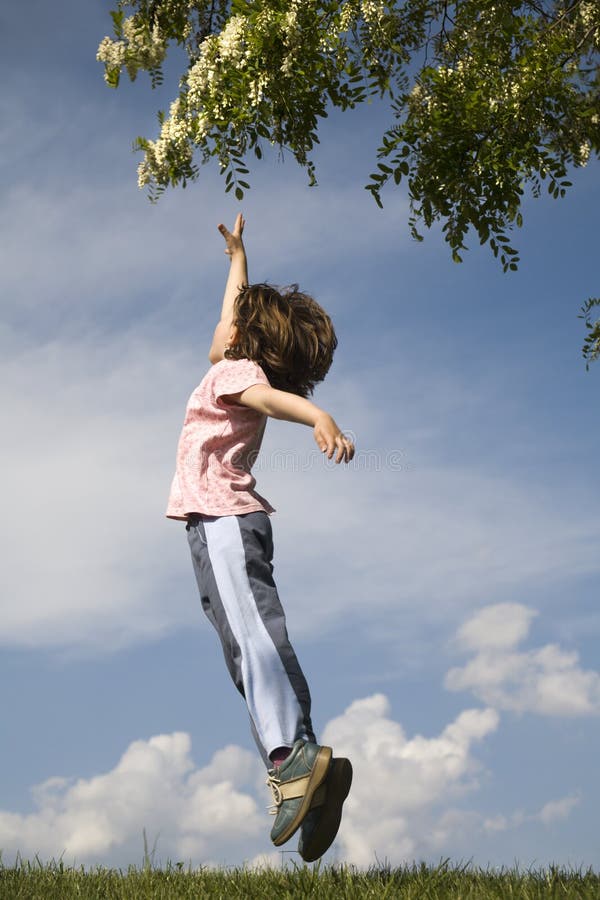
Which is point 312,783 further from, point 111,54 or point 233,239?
point 111,54

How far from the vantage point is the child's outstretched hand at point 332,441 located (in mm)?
3359

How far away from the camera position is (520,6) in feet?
22.2

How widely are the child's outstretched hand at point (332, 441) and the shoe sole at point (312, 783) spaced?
4.00 ft

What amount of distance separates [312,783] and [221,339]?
222 centimetres

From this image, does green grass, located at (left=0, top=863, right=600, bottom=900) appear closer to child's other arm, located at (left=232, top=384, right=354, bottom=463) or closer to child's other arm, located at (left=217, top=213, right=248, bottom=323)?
child's other arm, located at (left=232, top=384, right=354, bottom=463)

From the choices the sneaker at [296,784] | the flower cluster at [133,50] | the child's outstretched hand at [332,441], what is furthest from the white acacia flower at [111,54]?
the sneaker at [296,784]

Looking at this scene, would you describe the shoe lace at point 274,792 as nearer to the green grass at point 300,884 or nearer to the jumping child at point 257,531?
the jumping child at point 257,531

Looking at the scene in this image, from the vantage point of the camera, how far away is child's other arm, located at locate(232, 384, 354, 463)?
11.1ft

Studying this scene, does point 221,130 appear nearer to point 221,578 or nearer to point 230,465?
point 230,465

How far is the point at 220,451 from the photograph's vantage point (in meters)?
4.07

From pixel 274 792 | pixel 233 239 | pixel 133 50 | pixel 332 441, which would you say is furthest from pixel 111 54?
pixel 274 792

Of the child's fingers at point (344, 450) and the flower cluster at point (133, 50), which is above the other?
the flower cluster at point (133, 50)

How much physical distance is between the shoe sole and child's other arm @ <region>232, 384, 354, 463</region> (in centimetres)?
122

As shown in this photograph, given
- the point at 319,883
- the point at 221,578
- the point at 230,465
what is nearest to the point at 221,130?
the point at 230,465
